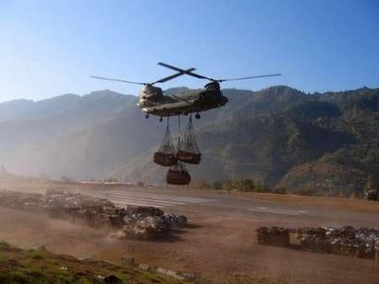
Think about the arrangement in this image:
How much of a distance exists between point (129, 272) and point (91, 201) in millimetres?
18080

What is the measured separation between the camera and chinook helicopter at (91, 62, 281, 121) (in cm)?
1872

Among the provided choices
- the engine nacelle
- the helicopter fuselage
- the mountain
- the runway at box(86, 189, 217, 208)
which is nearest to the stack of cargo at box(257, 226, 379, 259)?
the helicopter fuselage

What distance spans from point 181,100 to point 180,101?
62mm

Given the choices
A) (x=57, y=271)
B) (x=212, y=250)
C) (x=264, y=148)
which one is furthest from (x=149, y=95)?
(x=264, y=148)

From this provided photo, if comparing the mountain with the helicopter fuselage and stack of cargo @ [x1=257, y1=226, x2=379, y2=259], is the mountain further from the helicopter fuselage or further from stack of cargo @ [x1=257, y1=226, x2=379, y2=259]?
the helicopter fuselage

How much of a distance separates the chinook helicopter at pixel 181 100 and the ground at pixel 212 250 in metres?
6.09

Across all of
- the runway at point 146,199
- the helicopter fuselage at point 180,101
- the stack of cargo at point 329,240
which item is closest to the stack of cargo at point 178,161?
the helicopter fuselage at point 180,101

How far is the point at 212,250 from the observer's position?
74.9 ft

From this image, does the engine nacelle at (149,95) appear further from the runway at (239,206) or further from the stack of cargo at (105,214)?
the runway at (239,206)

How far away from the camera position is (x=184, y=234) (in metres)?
26.7

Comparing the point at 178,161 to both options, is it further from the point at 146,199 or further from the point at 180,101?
the point at 146,199

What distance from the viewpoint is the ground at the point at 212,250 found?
18.8 meters

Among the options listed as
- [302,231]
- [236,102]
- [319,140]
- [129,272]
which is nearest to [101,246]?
[129,272]

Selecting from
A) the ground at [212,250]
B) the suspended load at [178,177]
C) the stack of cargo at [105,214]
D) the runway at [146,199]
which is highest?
the suspended load at [178,177]
